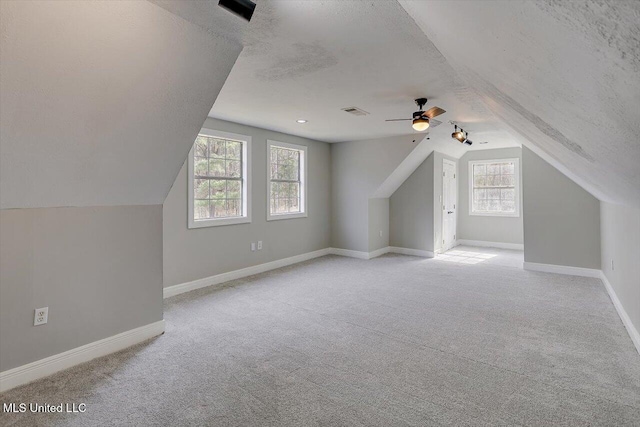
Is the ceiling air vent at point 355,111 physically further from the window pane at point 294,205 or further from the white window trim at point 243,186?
the window pane at point 294,205

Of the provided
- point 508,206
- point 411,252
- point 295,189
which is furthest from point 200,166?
point 508,206

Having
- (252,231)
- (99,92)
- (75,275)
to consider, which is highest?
(99,92)

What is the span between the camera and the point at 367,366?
2543 millimetres

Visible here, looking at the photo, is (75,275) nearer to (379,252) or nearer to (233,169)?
(233,169)

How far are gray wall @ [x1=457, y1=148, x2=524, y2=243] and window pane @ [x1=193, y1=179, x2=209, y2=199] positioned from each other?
20.7 ft

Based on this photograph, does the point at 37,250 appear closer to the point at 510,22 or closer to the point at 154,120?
the point at 154,120

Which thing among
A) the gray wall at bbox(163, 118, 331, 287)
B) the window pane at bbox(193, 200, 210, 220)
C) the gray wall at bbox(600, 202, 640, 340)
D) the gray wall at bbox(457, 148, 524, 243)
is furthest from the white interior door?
the window pane at bbox(193, 200, 210, 220)

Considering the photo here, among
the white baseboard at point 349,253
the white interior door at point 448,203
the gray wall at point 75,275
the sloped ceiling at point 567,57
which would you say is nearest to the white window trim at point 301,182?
the white baseboard at point 349,253

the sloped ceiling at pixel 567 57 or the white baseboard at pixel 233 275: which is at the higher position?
the sloped ceiling at pixel 567 57

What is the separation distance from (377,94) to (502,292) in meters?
3.00

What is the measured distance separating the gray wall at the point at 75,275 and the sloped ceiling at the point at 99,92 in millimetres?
159

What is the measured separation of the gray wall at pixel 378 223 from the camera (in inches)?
271

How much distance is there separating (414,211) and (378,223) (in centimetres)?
81

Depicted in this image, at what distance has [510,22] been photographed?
961 mm
